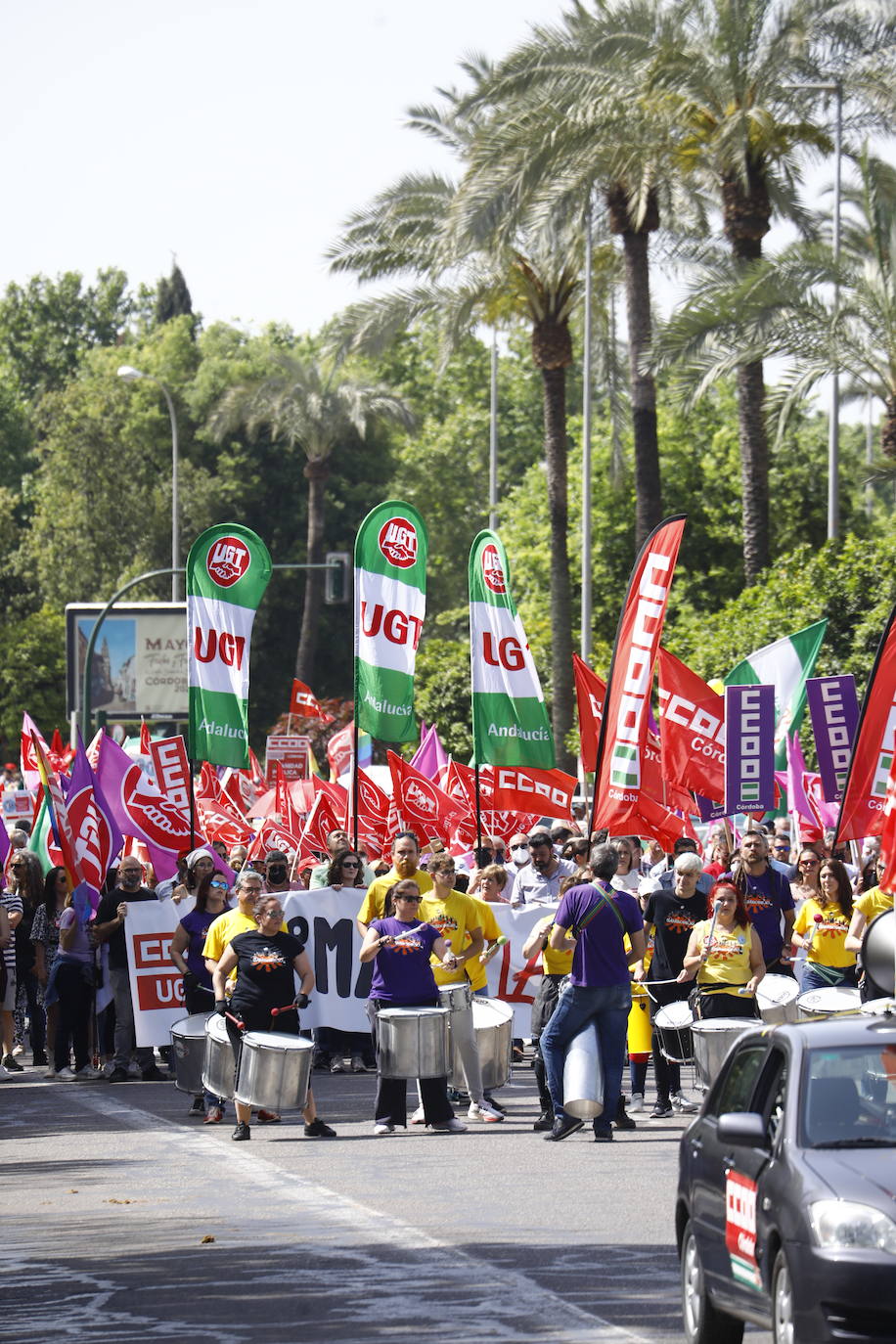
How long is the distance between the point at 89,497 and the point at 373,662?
2037 inches

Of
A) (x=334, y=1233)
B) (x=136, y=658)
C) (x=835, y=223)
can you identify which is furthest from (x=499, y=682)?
(x=136, y=658)

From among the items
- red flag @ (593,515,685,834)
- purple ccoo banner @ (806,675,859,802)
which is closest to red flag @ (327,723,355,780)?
purple ccoo banner @ (806,675,859,802)

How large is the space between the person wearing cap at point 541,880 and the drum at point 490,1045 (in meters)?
2.51

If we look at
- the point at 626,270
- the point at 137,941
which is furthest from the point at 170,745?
the point at 626,270

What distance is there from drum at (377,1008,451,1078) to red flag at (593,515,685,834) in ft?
11.9

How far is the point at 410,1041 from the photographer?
13.4 metres

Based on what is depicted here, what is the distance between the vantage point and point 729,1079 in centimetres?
766

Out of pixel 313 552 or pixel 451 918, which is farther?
pixel 313 552

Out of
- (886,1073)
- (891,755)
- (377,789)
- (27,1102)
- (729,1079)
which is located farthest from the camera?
(377,789)

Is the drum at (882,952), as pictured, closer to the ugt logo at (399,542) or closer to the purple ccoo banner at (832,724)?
the ugt logo at (399,542)

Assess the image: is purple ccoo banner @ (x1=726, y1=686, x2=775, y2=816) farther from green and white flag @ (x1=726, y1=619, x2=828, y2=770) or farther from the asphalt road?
the asphalt road

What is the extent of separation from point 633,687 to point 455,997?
11.3ft

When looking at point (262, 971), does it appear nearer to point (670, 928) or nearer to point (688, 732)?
point (670, 928)

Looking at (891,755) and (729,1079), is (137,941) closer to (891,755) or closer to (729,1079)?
(891,755)
